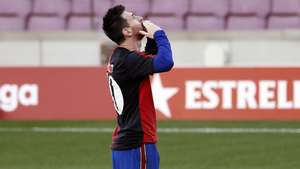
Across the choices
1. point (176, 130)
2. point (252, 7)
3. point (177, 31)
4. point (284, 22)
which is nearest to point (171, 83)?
point (176, 130)

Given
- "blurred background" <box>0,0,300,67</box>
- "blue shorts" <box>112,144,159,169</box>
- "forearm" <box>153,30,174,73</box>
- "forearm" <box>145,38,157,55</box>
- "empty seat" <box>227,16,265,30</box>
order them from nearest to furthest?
"forearm" <box>153,30,174,73</box>, "blue shorts" <box>112,144,159,169</box>, "forearm" <box>145,38,157,55</box>, "blurred background" <box>0,0,300,67</box>, "empty seat" <box>227,16,265,30</box>

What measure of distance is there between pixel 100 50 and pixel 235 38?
269 cm

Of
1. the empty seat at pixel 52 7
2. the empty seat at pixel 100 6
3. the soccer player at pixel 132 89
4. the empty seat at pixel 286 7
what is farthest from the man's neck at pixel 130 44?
the empty seat at pixel 52 7

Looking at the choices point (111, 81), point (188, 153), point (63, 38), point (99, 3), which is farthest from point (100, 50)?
point (111, 81)

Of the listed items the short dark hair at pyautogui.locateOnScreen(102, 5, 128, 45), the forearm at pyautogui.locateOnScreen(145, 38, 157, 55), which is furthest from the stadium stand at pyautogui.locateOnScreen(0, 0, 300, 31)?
the short dark hair at pyautogui.locateOnScreen(102, 5, 128, 45)

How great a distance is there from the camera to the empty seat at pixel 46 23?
20.4 m

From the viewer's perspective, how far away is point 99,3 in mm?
20547

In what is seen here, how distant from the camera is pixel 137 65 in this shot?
5.86 meters

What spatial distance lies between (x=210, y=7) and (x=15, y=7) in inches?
173

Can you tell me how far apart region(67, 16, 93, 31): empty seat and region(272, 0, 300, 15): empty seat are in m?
4.01

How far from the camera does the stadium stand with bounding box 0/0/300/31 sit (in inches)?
782

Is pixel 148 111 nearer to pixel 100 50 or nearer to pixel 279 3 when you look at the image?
pixel 100 50

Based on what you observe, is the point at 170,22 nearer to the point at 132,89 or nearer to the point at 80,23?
the point at 80,23

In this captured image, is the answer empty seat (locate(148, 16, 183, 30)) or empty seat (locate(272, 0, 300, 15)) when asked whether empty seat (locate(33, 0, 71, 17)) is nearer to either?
empty seat (locate(148, 16, 183, 30))
